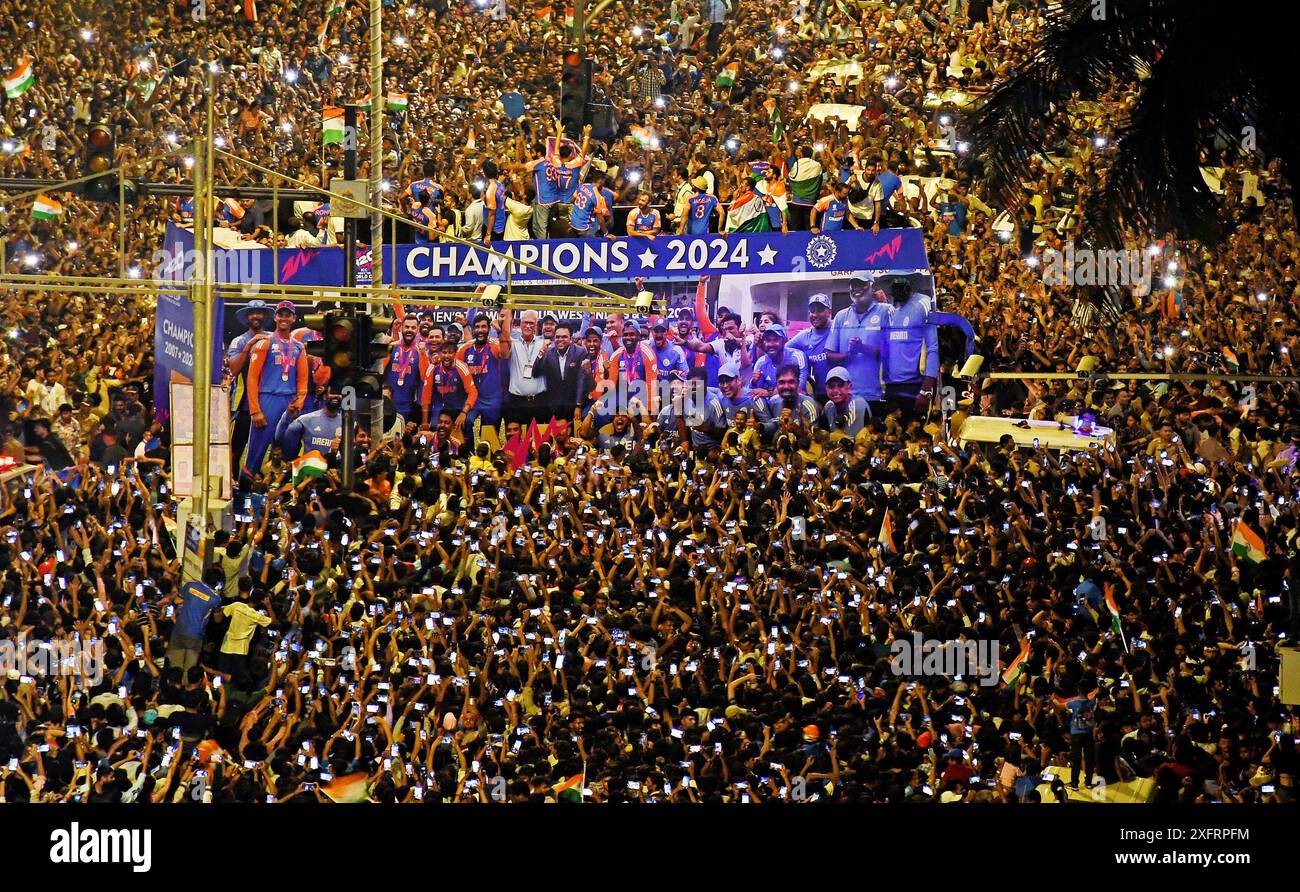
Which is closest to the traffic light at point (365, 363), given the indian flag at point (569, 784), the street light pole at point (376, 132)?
the street light pole at point (376, 132)

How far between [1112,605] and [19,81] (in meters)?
17.4

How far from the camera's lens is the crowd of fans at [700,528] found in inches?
619

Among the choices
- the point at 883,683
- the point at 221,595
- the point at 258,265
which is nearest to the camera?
the point at 883,683

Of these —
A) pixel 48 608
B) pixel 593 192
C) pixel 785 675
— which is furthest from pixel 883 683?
pixel 593 192

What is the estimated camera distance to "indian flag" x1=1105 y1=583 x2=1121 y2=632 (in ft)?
56.7

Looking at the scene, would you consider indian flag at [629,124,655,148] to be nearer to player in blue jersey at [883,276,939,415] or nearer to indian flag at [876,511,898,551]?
player in blue jersey at [883,276,939,415]

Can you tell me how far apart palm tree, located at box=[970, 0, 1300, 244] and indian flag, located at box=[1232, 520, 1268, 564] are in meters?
5.43

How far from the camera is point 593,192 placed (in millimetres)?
23656

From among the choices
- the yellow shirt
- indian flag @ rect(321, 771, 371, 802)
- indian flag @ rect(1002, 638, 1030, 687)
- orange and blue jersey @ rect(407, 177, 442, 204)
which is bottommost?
indian flag @ rect(321, 771, 371, 802)

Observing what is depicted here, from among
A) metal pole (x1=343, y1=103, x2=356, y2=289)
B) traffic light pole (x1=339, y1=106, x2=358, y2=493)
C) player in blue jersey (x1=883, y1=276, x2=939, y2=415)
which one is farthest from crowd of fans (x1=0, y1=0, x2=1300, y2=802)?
metal pole (x1=343, y1=103, x2=356, y2=289)

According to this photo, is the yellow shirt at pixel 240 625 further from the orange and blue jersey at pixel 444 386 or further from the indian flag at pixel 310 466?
the orange and blue jersey at pixel 444 386

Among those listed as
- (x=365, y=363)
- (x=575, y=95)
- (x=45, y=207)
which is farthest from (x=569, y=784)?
(x=575, y=95)
